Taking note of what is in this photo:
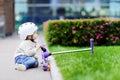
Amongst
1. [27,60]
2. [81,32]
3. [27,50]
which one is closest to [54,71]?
[27,60]

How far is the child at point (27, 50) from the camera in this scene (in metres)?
9.64

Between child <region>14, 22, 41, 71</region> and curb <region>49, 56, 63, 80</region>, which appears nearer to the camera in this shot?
curb <region>49, 56, 63, 80</region>

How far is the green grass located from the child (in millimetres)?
571

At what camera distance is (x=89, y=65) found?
8719mm

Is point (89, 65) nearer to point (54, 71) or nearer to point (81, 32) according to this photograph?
point (54, 71)

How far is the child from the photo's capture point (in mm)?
9641

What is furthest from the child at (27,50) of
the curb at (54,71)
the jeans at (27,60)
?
the curb at (54,71)

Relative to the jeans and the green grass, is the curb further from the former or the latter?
the jeans

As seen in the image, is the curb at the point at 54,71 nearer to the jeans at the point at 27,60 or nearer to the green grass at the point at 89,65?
the green grass at the point at 89,65

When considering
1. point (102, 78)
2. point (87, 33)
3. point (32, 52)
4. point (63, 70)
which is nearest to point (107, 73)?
point (102, 78)

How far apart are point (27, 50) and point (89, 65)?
167cm

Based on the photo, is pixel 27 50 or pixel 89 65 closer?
pixel 89 65

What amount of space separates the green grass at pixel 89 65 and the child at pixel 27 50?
1.87 ft

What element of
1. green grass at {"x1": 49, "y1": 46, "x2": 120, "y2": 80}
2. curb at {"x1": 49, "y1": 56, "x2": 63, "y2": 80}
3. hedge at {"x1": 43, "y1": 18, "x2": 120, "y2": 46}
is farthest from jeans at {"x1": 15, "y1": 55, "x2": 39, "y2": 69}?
hedge at {"x1": 43, "y1": 18, "x2": 120, "y2": 46}
